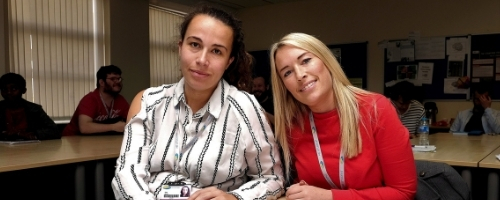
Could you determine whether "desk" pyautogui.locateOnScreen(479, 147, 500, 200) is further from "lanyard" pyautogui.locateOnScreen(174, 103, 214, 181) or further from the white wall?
the white wall

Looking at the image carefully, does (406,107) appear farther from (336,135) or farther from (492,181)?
(336,135)

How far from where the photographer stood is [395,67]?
218 inches

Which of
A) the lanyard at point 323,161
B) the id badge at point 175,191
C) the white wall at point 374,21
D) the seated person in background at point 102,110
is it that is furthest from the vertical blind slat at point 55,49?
the lanyard at point 323,161

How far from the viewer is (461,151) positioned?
2574 mm

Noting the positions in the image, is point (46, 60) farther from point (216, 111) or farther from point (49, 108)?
point (216, 111)

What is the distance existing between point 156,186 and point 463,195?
3.71ft

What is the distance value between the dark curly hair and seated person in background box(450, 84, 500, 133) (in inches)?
139

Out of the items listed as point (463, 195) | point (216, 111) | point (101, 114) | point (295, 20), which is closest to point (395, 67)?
point (295, 20)

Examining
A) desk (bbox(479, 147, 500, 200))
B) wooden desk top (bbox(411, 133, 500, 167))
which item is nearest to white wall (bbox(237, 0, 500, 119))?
wooden desk top (bbox(411, 133, 500, 167))

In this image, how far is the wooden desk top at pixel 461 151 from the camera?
2.20 m

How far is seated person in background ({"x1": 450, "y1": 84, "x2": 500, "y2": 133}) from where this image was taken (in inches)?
162

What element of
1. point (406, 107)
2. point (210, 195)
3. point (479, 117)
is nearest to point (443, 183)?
point (210, 195)

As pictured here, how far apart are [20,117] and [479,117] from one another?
435cm

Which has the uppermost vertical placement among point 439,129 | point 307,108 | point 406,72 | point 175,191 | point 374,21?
point 374,21
